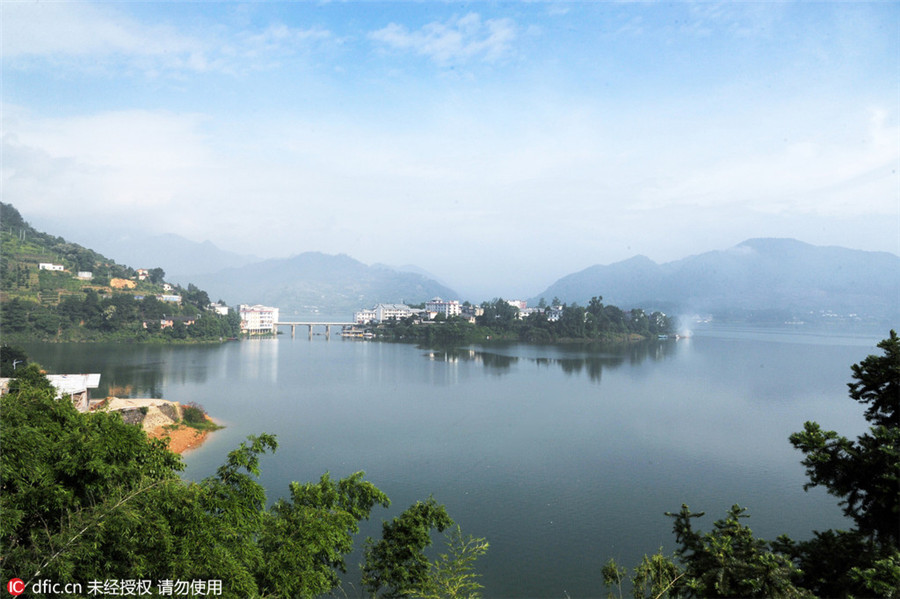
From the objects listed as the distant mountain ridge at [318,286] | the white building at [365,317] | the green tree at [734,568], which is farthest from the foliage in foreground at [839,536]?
the distant mountain ridge at [318,286]

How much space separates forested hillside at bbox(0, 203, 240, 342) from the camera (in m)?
23.1

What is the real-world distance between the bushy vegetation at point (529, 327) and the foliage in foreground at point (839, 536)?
2789 centimetres

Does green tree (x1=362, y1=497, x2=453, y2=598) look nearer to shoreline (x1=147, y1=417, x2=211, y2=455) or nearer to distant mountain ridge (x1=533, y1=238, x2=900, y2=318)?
shoreline (x1=147, y1=417, x2=211, y2=455)

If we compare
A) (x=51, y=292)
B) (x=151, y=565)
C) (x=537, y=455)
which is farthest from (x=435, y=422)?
(x=51, y=292)

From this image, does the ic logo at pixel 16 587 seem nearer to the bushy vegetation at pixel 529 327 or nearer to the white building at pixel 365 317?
the bushy vegetation at pixel 529 327

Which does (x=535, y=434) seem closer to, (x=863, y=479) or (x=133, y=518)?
(x=863, y=479)

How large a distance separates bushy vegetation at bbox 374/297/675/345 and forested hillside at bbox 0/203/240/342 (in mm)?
10896

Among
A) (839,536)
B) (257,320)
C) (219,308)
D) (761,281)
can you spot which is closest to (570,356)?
(839,536)

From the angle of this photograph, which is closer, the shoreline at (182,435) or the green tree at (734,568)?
the green tree at (734,568)

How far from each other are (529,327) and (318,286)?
272ft

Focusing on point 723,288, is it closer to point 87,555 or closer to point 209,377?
point 209,377

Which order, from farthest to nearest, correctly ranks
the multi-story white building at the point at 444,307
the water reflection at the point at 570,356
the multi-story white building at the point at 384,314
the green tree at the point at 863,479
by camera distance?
1. the multi-story white building at the point at 444,307
2. the multi-story white building at the point at 384,314
3. the water reflection at the point at 570,356
4. the green tree at the point at 863,479

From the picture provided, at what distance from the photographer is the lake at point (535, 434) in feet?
19.1

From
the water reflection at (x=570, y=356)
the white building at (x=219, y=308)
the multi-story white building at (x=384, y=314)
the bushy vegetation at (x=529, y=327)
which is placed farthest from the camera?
the multi-story white building at (x=384, y=314)
